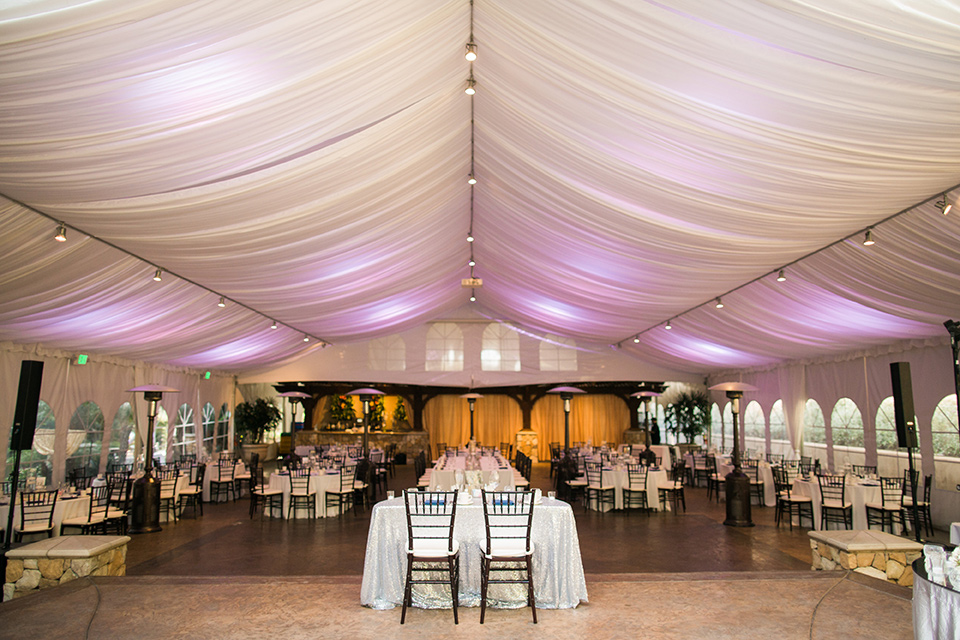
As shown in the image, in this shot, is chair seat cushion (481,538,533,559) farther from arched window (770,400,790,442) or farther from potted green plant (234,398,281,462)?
potted green plant (234,398,281,462)

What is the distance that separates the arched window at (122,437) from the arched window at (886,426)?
15512 millimetres

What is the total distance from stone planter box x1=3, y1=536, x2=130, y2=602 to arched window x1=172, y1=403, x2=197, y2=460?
1050cm

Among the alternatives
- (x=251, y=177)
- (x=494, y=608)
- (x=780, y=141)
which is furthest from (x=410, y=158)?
(x=494, y=608)

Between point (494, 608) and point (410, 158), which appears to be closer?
point (494, 608)

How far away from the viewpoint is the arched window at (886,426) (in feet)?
37.3

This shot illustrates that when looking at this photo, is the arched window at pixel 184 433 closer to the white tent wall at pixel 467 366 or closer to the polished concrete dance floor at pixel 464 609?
the white tent wall at pixel 467 366

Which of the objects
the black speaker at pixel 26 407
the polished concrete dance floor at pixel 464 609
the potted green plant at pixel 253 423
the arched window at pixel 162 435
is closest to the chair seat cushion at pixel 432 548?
the polished concrete dance floor at pixel 464 609

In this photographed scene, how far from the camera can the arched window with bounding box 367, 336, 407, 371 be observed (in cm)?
1973

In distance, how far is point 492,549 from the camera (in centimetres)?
493

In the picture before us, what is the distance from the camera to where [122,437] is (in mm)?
13258

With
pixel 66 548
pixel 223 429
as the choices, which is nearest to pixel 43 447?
pixel 66 548

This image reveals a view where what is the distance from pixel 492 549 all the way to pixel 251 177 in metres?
3.93

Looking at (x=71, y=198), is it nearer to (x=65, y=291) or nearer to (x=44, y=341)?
(x=65, y=291)

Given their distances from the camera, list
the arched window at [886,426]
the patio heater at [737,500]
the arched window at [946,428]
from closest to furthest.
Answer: the patio heater at [737,500]
the arched window at [946,428]
the arched window at [886,426]
